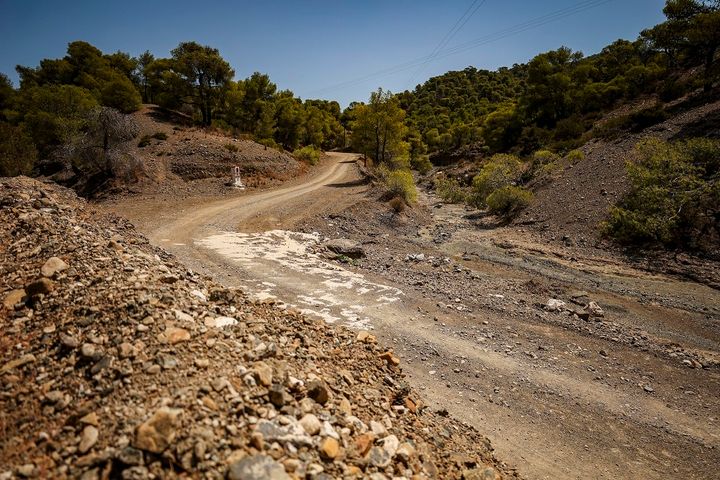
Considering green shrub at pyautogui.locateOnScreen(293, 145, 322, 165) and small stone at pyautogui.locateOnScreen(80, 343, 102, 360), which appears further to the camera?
green shrub at pyautogui.locateOnScreen(293, 145, 322, 165)

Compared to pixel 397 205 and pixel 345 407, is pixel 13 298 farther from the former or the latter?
pixel 397 205

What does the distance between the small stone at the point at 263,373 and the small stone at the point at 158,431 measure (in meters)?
1.02

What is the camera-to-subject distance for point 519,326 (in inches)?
413

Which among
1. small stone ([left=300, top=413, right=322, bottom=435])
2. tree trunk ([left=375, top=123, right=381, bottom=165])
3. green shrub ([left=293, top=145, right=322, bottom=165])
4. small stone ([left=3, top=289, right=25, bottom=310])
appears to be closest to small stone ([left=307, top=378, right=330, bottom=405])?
small stone ([left=300, top=413, right=322, bottom=435])

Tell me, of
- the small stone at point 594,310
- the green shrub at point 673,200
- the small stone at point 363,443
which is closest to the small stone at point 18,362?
the small stone at point 363,443

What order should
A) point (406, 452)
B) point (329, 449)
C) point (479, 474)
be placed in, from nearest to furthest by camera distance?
point (329, 449)
point (406, 452)
point (479, 474)

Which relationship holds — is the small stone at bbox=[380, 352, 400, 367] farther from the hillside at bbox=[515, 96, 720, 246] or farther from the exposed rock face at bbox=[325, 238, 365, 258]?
the hillside at bbox=[515, 96, 720, 246]

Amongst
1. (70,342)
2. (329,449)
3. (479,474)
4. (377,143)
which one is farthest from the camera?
(377,143)

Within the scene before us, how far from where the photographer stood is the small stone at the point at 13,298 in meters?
5.13

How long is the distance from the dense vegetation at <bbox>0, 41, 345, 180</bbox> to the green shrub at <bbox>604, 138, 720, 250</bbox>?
102ft

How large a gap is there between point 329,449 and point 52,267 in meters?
5.46

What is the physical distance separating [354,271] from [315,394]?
9504 millimetres

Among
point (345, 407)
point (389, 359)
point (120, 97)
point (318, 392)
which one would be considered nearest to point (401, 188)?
point (389, 359)

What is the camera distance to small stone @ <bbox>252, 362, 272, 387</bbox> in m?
4.07
